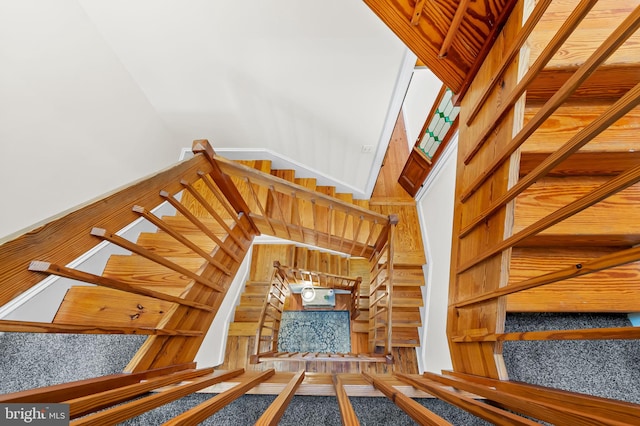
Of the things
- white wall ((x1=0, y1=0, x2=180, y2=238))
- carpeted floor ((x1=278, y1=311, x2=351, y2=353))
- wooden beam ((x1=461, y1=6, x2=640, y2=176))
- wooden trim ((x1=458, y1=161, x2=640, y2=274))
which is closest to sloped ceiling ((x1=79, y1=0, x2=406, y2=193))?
white wall ((x1=0, y1=0, x2=180, y2=238))

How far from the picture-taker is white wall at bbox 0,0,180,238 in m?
1.45

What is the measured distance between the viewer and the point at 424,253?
281 cm

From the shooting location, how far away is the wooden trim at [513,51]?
888 millimetres

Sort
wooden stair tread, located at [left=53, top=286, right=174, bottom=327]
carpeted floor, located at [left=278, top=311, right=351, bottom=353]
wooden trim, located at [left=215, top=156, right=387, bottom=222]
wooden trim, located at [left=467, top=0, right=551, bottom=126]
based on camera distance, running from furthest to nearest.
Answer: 1. carpeted floor, located at [left=278, top=311, right=351, bottom=353]
2. wooden trim, located at [left=215, top=156, right=387, bottom=222]
3. wooden stair tread, located at [left=53, top=286, right=174, bottom=327]
4. wooden trim, located at [left=467, top=0, right=551, bottom=126]

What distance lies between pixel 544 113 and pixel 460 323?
1089 mm

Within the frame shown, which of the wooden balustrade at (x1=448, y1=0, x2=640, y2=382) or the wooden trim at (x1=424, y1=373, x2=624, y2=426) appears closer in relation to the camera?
the wooden trim at (x1=424, y1=373, x2=624, y2=426)

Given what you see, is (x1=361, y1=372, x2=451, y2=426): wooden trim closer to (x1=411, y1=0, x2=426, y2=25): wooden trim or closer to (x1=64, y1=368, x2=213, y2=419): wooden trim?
(x1=64, y1=368, x2=213, y2=419): wooden trim

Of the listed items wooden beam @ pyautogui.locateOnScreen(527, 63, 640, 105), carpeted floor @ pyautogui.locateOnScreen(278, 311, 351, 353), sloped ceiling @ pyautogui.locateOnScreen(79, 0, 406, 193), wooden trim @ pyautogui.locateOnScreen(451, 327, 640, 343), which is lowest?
carpeted floor @ pyautogui.locateOnScreen(278, 311, 351, 353)

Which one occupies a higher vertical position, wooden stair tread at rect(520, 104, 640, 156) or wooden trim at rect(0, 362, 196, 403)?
wooden stair tread at rect(520, 104, 640, 156)

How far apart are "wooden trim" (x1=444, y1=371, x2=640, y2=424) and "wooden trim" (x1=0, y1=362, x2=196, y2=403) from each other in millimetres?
1211

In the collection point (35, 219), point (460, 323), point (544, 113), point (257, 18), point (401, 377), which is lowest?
point (401, 377)

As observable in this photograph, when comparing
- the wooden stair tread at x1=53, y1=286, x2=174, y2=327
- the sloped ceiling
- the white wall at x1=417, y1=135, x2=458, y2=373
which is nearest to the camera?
the wooden stair tread at x1=53, y1=286, x2=174, y2=327

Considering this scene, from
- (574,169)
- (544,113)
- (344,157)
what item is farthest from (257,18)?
(574,169)

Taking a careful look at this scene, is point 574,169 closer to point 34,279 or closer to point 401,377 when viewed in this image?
point 401,377
